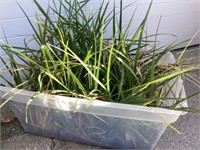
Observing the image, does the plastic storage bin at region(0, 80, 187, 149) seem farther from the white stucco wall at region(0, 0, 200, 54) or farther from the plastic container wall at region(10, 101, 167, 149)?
the white stucco wall at region(0, 0, 200, 54)

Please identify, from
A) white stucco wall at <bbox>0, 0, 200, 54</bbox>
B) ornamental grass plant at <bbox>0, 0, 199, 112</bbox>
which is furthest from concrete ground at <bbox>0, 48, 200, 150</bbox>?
white stucco wall at <bbox>0, 0, 200, 54</bbox>

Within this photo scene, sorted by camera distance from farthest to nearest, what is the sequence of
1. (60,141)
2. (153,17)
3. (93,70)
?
(153,17) < (60,141) < (93,70)

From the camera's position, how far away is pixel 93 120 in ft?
4.26

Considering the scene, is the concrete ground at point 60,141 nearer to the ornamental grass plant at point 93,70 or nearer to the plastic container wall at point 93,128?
the plastic container wall at point 93,128

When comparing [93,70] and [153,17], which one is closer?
[93,70]

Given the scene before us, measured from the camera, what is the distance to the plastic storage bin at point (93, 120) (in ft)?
3.98

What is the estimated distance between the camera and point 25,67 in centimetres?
139

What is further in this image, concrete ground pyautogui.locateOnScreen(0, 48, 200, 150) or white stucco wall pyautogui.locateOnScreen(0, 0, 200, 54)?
white stucco wall pyautogui.locateOnScreen(0, 0, 200, 54)

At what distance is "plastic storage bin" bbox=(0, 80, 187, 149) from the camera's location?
121 cm

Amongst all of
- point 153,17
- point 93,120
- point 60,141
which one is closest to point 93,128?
point 93,120

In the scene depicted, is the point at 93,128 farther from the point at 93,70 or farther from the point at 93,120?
the point at 93,70

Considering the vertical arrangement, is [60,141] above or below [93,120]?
below

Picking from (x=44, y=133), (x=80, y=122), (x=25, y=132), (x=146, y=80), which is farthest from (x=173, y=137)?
(x=25, y=132)

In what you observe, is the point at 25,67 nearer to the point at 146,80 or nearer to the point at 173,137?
the point at 146,80
